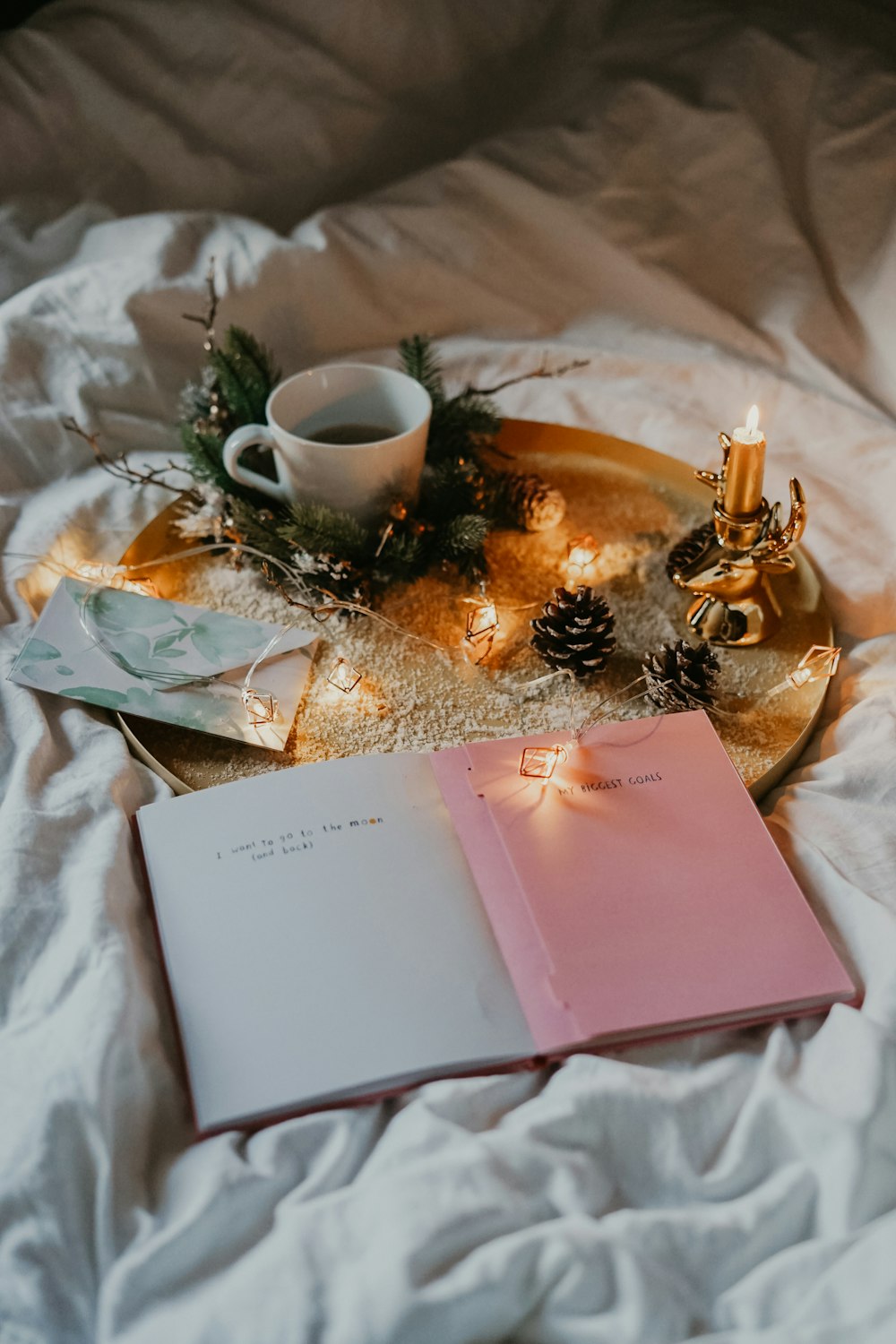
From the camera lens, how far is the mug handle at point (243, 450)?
0.78 meters

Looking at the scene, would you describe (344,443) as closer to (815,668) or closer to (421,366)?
(421,366)

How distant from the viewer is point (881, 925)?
1.88ft

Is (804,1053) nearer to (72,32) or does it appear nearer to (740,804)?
(740,804)

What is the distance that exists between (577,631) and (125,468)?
0.40 m

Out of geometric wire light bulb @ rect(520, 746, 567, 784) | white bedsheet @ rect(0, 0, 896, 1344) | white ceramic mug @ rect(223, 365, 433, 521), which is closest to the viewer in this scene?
white bedsheet @ rect(0, 0, 896, 1344)

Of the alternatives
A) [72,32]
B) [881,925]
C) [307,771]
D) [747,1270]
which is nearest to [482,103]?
[72,32]

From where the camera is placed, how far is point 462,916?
591 mm

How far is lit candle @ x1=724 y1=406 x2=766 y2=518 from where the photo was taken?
0.69 metres

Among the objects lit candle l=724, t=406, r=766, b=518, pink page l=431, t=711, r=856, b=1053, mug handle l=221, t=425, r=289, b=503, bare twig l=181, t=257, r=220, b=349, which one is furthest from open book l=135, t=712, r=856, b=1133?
bare twig l=181, t=257, r=220, b=349

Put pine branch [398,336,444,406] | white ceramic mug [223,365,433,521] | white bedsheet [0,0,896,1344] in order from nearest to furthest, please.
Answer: white bedsheet [0,0,896,1344]
white ceramic mug [223,365,433,521]
pine branch [398,336,444,406]

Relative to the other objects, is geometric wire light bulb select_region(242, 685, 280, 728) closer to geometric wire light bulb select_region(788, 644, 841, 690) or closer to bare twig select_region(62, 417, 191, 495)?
bare twig select_region(62, 417, 191, 495)

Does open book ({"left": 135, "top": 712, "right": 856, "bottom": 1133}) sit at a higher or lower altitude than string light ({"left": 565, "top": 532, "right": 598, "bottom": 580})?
lower

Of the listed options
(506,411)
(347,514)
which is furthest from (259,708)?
(506,411)

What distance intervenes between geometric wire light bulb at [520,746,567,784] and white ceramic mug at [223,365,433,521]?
235 millimetres
